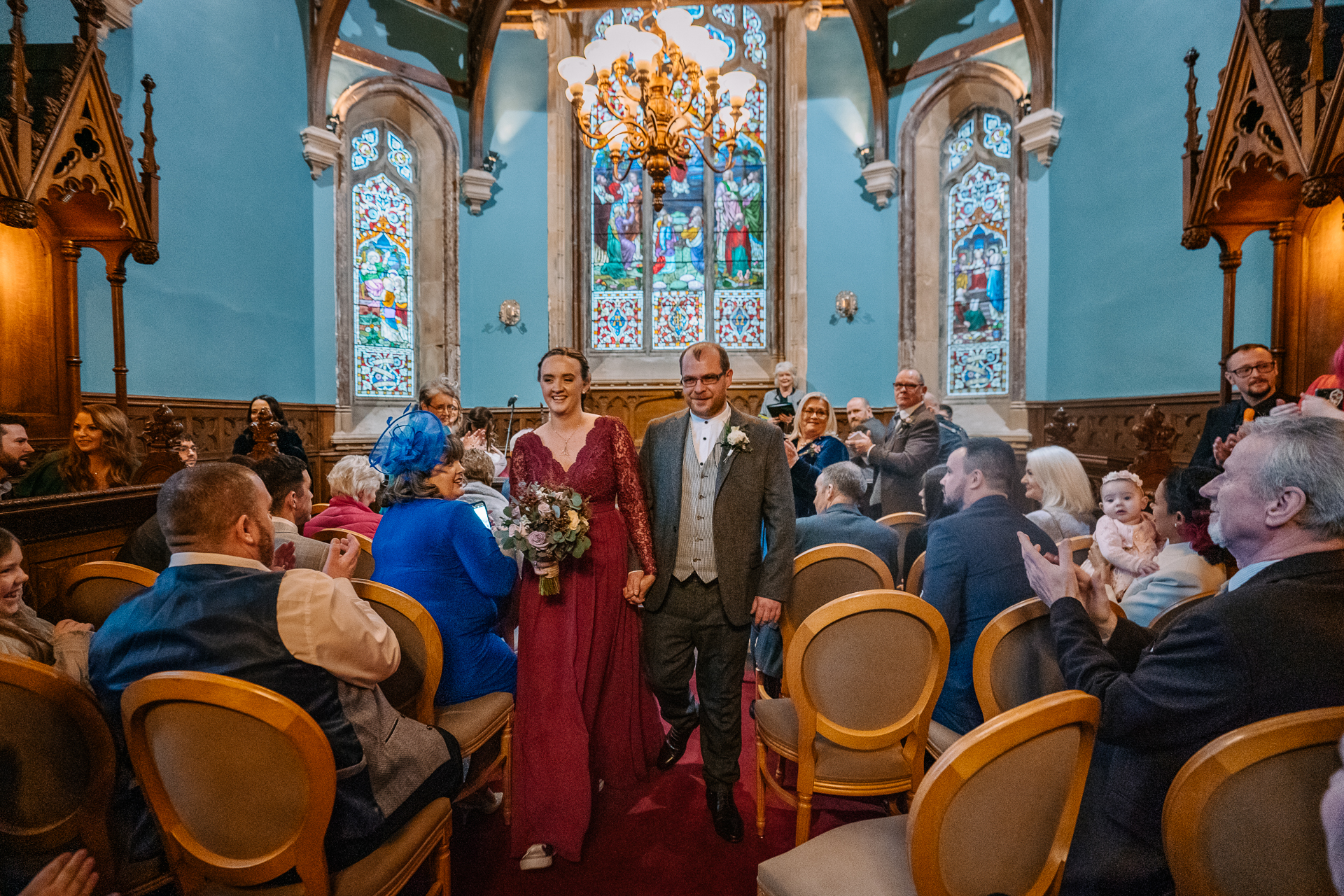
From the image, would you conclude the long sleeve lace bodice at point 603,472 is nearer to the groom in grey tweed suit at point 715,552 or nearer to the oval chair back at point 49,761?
the groom in grey tweed suit at point 715,552

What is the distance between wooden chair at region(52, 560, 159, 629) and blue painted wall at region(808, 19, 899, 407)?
7.25 meters

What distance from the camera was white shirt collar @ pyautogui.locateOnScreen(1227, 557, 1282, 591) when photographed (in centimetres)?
118

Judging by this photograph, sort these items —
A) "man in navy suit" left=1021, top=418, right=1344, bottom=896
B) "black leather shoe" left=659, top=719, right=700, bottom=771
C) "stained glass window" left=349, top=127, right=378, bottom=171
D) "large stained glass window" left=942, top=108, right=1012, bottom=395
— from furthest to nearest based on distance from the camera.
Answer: "stained glass window" left=349, top=127, right=378, bottom=171 → "large stained glass window" left=942, top=108, right=1012, bottom=395 → "black leather shoe" left=659, top=719, right=700, bottom=771 → "man in navy suit" left=1021, top=418, right=1344, bottom=896

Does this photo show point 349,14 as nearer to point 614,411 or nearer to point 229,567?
point 614,411

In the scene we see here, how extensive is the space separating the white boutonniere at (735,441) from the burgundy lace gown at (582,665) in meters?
0.33

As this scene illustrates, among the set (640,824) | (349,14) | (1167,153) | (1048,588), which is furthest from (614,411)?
(1048,588)

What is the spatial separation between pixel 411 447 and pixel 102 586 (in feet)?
3.57

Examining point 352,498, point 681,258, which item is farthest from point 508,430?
point 352,498

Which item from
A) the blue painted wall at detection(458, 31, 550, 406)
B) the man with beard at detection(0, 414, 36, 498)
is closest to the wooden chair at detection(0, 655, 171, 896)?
the man with beard at detection(0, 414, 36, 498)

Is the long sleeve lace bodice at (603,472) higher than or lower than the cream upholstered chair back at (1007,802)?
higher

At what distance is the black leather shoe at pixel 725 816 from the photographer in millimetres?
2254

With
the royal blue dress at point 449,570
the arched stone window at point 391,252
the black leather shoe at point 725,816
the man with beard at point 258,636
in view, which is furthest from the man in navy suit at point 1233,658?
the arched stone window at point 391,252

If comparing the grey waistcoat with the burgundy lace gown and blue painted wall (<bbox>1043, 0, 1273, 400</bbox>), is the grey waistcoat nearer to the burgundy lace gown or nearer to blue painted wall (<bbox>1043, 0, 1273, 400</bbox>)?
the burgundy lace gown

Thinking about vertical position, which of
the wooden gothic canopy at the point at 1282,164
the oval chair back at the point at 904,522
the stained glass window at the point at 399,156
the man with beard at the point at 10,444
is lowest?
the oval chair back at the point at 904,522
